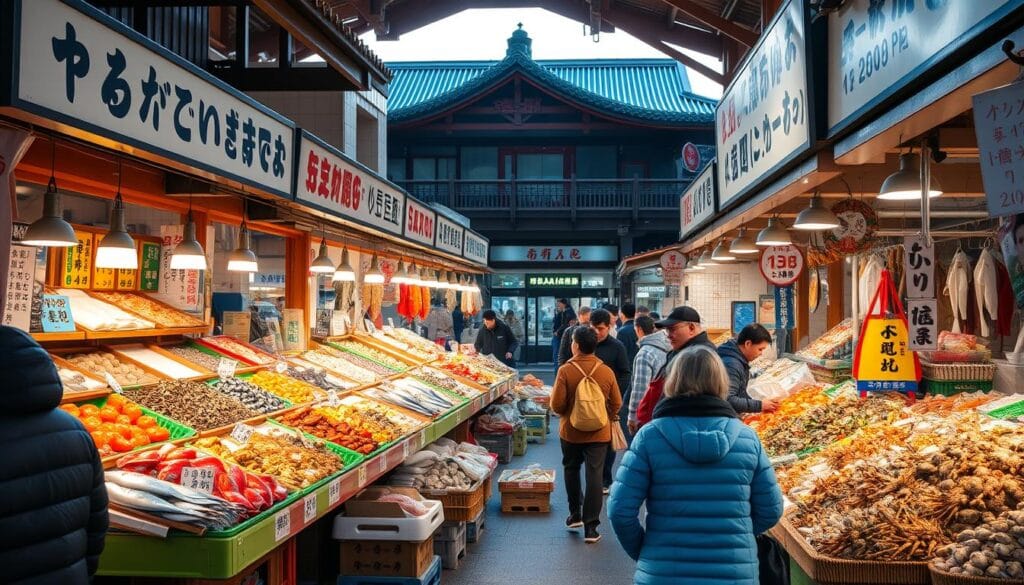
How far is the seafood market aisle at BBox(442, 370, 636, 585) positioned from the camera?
20.3 ft

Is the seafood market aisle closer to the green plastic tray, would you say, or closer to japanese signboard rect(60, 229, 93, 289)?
the green plastic tray

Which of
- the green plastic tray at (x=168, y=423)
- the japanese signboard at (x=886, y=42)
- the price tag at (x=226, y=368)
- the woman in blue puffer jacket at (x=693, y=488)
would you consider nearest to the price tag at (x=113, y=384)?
the green plastic tray at (x=168, y=423)

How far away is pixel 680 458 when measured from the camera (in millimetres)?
3434

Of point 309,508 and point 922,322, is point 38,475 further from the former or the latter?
point 922,322

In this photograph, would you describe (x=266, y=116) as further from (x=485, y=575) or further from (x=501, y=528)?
(x=501, y=528)

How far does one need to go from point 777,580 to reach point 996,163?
2.54 metres

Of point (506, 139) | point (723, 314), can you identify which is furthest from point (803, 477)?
point (506, 139)

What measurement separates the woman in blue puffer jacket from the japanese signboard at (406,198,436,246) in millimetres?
6602

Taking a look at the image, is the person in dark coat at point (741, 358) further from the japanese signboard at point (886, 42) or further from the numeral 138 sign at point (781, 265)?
the numeral 138 sign at point (781, 265)

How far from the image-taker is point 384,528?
5.39 m

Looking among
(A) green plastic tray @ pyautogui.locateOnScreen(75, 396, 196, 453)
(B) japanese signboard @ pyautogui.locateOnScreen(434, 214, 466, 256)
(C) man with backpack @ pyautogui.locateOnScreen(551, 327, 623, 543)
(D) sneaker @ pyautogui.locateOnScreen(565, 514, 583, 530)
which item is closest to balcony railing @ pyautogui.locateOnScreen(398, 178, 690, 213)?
(B) japanese signboard @ pyautogui.locateOnScreen(434, 214, 466, 256)

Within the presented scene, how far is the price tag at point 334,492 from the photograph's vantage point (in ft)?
16.1

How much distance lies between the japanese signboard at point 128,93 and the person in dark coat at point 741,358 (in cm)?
350

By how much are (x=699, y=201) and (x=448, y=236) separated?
4.88 meters
